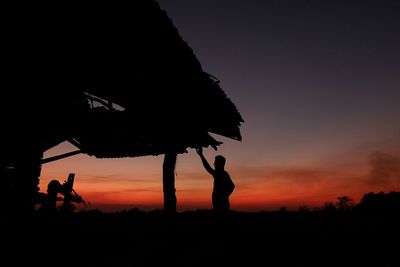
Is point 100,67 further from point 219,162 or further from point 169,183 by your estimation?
point 219,162

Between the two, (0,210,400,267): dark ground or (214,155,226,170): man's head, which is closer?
(0,210,400,267): dark ground

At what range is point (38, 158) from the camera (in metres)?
3.37

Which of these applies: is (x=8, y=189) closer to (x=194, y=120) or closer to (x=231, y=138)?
(x=194, y=120)

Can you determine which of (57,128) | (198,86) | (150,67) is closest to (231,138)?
(198,86)

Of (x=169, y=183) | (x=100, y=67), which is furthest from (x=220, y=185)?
(x=100, y=67)

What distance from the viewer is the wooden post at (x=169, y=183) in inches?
250

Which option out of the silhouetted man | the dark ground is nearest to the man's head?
the silhouetted man

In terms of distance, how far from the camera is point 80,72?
3.10 m

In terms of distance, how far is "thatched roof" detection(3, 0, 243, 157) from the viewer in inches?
105

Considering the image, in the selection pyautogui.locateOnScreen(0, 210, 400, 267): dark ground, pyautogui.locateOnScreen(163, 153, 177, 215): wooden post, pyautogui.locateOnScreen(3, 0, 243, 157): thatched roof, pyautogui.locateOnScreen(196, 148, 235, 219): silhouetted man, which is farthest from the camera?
pyautogui.locateOnScreen(196, 148, 235, 219): silhouetted man

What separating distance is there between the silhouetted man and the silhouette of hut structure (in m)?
2.19

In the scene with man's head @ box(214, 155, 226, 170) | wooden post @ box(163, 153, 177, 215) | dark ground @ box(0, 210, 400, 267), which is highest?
man's head @ box(214, 155, 226, 170)

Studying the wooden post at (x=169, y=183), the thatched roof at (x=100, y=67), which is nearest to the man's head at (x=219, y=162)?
the wooden post at (x=169, y=183)

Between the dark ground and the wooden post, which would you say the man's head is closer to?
the wooden post
